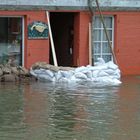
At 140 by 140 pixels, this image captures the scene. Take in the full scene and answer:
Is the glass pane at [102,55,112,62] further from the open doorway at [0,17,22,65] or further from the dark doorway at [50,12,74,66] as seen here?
the open doorway at [0,17,22,65]

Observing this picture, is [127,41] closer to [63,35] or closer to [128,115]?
[63,35]

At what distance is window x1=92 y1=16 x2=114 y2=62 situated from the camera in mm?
24062

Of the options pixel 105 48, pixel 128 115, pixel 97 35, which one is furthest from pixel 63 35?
pixel 128 115

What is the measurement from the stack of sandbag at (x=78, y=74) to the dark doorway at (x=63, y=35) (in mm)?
3256

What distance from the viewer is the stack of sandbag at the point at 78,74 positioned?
68.8 ft

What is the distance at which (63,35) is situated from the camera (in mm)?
25703

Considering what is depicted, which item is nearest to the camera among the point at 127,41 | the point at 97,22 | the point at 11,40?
the point at 11,40

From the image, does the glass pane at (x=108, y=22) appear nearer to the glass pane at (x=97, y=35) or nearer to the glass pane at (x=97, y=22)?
the glass pane at (x=97, y=22)

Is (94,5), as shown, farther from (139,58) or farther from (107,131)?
(107,131)

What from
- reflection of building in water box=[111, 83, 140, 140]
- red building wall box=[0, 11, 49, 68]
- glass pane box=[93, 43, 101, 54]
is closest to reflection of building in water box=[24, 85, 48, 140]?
reflection of building in water box=[111, 83, 140, 140]

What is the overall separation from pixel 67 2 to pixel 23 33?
2.05 metres

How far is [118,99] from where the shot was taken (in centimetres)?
1655

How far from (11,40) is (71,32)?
9.52 ft

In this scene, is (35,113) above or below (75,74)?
Answer: below
